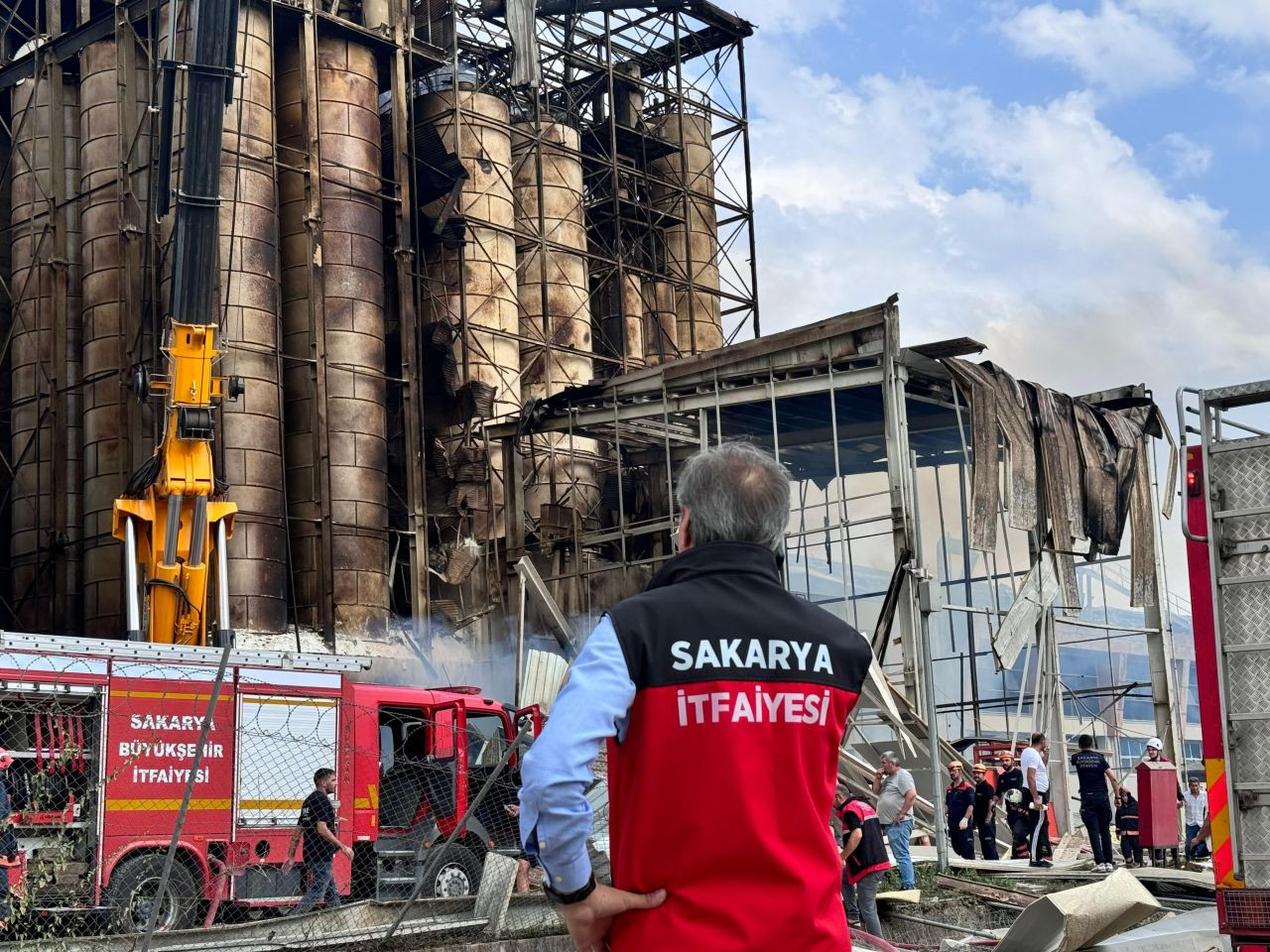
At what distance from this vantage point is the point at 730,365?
1066 inches

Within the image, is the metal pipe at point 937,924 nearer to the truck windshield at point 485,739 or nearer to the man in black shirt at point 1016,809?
Result: the truck windshield at point 485,739

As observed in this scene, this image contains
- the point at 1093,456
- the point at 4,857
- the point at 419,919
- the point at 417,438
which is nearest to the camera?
the point at 4,857

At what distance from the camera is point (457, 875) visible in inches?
647

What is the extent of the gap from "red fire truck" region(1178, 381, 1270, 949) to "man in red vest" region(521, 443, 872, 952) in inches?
189

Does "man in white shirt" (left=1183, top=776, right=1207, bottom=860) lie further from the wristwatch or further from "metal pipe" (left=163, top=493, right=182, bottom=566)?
the wristwatch

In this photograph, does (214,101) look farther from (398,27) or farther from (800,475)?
(800,475)

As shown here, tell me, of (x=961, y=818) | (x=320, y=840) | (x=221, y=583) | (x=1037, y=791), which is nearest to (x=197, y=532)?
(x=221, y=583)

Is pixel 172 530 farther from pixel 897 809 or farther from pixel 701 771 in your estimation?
pixel 701 771

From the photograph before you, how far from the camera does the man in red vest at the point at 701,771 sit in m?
3.18

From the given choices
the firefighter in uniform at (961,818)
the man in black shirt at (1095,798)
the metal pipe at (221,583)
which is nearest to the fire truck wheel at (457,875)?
the metal pipe at (221,583)

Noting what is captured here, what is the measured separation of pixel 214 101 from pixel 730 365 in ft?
30.6

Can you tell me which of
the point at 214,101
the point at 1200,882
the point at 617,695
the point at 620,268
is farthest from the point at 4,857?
the point at 620,268

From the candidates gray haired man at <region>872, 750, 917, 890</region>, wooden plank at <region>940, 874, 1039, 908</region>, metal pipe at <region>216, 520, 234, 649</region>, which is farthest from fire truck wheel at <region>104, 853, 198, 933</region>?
wooden plank at <region>940, 874, 1039, 908</region>

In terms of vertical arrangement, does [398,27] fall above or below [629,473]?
above
